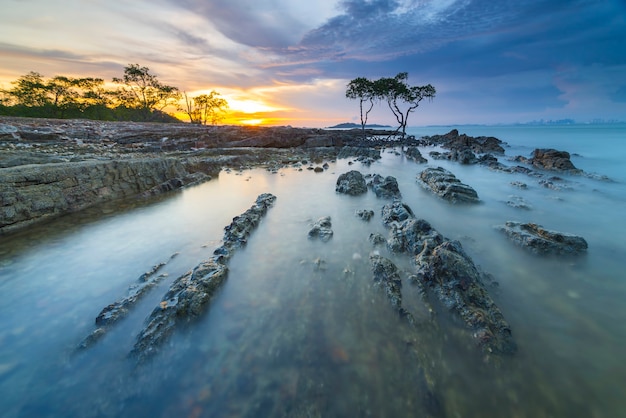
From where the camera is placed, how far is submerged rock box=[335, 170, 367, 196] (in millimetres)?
13938

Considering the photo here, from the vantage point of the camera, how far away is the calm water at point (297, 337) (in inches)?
126

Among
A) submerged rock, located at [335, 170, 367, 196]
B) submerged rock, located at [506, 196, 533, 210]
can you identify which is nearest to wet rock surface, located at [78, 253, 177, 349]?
submerged rock, located at [335, 170, 367, 196]

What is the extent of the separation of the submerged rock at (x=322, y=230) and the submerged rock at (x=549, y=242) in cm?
593

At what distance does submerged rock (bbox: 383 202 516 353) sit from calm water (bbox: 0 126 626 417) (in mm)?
303

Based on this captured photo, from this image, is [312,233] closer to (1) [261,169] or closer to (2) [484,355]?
(2) [484,355]

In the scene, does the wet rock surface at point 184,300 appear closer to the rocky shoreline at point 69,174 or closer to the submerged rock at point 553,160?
the rocky shoreline at point 69,174


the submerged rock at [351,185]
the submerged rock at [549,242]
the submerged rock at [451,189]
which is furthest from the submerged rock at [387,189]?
Result: the submerged rock at [549,242]

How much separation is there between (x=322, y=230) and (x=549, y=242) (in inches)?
266

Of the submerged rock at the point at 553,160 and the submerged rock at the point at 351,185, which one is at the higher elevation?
the submerged rock at the point at 553,160

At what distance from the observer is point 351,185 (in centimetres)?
1426

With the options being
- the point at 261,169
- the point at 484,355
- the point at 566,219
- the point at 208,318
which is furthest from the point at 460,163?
the point at 208,318

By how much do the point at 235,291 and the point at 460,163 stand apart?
1180 inches

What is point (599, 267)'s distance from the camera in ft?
20.5

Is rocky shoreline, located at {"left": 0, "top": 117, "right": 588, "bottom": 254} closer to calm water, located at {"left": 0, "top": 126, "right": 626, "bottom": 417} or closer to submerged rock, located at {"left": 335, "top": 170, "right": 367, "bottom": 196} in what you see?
submerged rock, located at {"left": 335, "top": 170, "right": 367, "bottom": 196}
